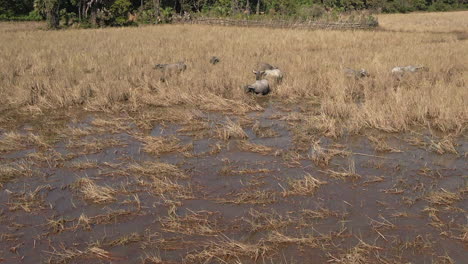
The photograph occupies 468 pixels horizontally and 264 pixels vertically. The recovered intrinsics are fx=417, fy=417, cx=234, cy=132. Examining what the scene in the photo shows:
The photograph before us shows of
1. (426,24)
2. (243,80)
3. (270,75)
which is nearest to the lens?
(243,80)

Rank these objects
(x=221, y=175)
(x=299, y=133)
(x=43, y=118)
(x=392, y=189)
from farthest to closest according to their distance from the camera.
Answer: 1. (x=43, y=118)
2. (x=299, y=133)
3. (x=221, y=175)
4. (x=392, y=189)

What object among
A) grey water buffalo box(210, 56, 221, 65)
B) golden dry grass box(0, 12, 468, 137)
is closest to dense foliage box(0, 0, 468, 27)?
golden dry grass box(0, 12, 468, 137)

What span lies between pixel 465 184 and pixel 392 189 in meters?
0.99

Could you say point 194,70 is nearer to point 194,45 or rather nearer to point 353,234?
point 194,45

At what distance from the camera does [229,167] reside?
588cm

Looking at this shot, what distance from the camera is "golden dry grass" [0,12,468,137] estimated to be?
8.09 meters

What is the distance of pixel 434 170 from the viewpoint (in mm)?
5730

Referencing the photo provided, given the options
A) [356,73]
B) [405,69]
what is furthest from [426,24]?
[356,73]

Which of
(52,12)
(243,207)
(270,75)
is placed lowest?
(243,207)

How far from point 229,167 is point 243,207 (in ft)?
3.84

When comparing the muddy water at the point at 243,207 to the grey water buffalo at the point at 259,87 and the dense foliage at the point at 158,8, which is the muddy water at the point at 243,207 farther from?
the dense foliage at the point at 158,8

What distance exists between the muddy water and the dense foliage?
77.2 ft

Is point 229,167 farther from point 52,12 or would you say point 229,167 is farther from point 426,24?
point 426,24

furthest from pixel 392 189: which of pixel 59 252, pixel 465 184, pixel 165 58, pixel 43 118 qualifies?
pixel 165 58
